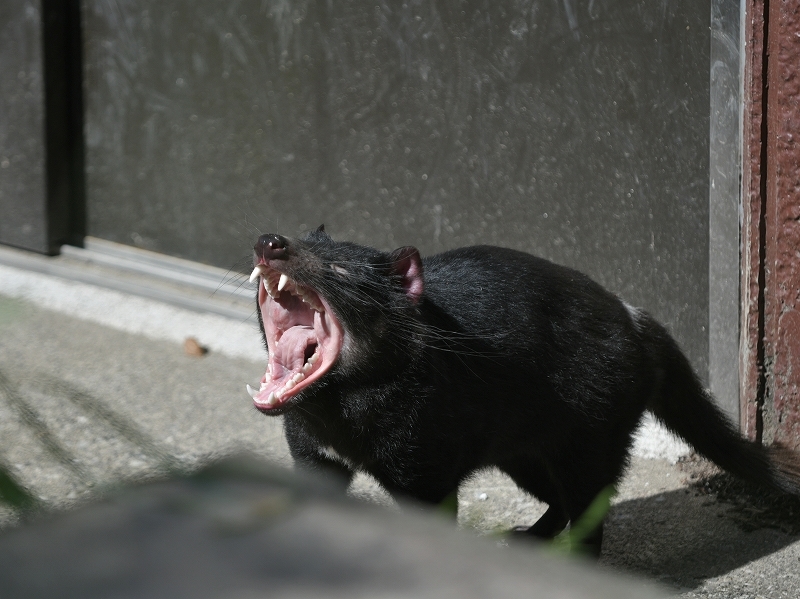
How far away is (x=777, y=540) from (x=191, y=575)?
3.19 m

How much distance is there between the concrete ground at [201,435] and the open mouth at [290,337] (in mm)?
194

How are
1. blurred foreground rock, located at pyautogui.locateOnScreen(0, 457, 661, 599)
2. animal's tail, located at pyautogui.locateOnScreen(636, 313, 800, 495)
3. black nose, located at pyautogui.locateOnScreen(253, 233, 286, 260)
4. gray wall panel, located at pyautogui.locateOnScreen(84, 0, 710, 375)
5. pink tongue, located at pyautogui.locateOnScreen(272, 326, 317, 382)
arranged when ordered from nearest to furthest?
blurred foreground rock, located at pyautogui.locateOnScreen(0, 457, 661, 599)
black nose, located at pyautogui.locateOnScreen(253, 233, 286, 260)
pink tongue, located at pyautogui.locateOnScreen(272, 326, 317, 382)
animal's tail, located at pyautogui.locateOnScreen(636, 313, 800, 495)
gray wall panel, located at pyautogui.locateOnScreen(84, 0, 710, 375)

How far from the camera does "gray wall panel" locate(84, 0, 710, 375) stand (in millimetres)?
3994

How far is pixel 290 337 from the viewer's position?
301cm

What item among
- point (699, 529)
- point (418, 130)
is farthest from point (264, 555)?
point (418, 130)

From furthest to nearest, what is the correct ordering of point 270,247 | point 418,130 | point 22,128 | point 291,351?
point 22,128 → point 418,130 → point 291,351 → point 270,247

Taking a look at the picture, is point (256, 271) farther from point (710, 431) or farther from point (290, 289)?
point (710, 431)

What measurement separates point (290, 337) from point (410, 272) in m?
0.40

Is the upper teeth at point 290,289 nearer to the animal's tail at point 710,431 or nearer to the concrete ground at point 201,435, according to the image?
the concrete ground at point 201,435

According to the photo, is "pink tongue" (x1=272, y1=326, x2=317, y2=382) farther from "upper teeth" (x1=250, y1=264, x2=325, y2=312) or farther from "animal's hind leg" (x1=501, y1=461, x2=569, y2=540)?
"animal's hind leg" (x1=501, y1=461, x2=569, y2=540)

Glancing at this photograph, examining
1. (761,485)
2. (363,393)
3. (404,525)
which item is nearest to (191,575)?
(404,525)

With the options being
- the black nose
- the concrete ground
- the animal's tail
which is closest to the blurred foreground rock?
the concrete ground

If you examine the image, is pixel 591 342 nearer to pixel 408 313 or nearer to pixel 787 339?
pixel 408 313

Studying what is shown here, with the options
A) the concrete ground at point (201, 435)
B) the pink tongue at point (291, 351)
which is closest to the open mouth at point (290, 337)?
the pink tongue at point (291, 351)
